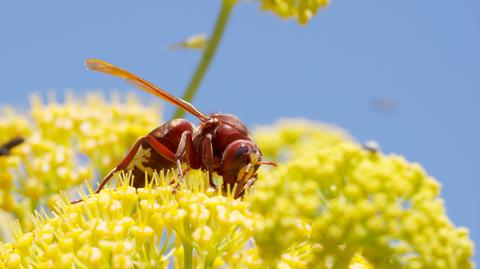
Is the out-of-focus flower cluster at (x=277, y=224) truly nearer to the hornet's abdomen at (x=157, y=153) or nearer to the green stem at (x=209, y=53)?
the hornet's abdomen at (x=157, y=153)

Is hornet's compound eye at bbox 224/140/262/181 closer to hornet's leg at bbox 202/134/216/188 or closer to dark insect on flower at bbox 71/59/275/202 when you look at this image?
dark insect on flower at bbox 71/59/275/202

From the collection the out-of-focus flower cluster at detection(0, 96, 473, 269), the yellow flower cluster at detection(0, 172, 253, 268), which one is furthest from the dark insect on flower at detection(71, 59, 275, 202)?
the yellow flower cluster at detection(0, 172, 253, 268)

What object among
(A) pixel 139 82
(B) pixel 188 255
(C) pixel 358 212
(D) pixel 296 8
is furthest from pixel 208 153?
(C) pixel 358 212

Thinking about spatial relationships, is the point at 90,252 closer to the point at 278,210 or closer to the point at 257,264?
the point at 257,264

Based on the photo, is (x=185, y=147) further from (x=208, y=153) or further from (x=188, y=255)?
(x=188, y=255)

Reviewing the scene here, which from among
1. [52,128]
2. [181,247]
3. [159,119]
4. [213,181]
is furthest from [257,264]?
[159,119]

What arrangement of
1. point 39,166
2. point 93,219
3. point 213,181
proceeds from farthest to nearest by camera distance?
A: 1. point 39,166
2. point 213,181
3. point 93,219

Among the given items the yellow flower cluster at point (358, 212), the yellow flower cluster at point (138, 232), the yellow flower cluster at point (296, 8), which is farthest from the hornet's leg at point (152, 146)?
the yellow flower cluster at point (358, 212)
